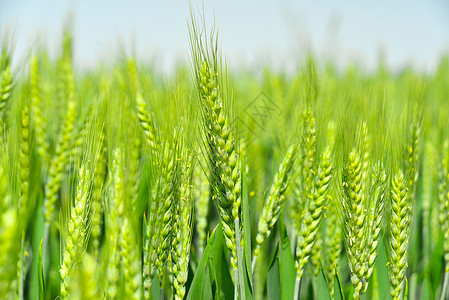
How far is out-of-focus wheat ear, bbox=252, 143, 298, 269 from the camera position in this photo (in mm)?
954

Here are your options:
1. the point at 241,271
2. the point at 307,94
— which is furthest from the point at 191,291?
the point at 307,94

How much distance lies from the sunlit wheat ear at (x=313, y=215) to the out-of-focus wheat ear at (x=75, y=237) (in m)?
0.54

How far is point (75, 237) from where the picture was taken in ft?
2.61

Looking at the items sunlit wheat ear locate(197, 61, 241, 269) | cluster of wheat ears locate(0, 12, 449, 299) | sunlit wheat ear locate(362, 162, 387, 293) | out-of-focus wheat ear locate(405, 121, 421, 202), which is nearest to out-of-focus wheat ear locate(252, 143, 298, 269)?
cluster of wheat ears locate(0, 12, 449, 299)

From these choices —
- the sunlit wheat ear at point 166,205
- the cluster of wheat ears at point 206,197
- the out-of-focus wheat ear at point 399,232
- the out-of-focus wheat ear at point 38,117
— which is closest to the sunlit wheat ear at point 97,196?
the cluster of wheat ears at point 206,197

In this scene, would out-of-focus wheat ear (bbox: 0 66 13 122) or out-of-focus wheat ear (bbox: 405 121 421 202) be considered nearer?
out-of-focus wheat ear (bbox: 405 121 421 202)

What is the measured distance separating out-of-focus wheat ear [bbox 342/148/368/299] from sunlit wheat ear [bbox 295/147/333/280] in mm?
52

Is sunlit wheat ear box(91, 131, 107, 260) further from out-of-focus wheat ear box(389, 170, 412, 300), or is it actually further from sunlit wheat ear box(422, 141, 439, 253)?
sunlit wheat ear box(422, 141, 439, 253)

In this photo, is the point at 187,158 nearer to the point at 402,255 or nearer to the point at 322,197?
the point at 322,197

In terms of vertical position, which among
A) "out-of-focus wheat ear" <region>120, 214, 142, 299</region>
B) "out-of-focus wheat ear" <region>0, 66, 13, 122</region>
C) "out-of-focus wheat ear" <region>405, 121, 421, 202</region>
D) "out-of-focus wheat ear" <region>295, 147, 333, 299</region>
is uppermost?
"out-of-focus wheat ear" <region>0, 66, 13, 122</region>

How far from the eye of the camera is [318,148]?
1.07 metres

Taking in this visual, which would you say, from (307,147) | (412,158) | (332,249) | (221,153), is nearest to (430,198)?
(412,158)

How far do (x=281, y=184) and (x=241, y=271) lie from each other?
0.28 metres

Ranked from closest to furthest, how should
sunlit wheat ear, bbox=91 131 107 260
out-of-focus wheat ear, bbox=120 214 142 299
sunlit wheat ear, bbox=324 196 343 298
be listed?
out-of-focus wheat ear, bbox=120 214 142 299
sunlit wheat ear, bbox=91 131 107 260
sunlit wheat ear, bbox=324 196 343 298
